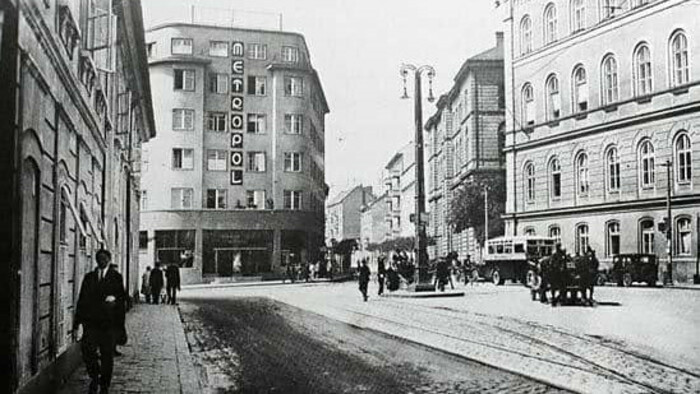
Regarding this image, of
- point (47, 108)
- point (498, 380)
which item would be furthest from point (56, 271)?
point (498, 380)

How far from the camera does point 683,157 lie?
1616 centimetres

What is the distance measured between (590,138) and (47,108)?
16.4 meters

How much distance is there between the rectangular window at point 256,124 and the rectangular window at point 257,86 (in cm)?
50

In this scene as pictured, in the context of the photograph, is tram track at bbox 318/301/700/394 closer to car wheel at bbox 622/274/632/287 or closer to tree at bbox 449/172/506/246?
car wheel at bbox 622/274/632/287

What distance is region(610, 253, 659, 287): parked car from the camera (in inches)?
929

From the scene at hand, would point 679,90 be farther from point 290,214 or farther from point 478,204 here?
point 478,204

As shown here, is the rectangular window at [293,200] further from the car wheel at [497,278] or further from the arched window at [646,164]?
the car wheel at [497,278]

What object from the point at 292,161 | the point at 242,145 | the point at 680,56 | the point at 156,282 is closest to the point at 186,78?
the point at 242,145

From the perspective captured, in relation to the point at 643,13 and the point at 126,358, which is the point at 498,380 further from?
the point at 643,13

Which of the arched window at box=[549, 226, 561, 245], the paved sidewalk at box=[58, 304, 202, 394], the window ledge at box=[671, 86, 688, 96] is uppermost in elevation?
the window ledge at box=[671, 86, 688, 96]

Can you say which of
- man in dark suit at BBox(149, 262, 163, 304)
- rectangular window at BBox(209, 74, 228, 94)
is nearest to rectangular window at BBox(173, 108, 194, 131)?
rectangular window at BBox(209, 74, 228, 94)

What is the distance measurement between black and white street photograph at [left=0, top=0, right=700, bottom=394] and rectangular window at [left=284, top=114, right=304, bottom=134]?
2.7 inches

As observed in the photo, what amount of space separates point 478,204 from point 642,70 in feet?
67.2

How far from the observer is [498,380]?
29.6 ft
